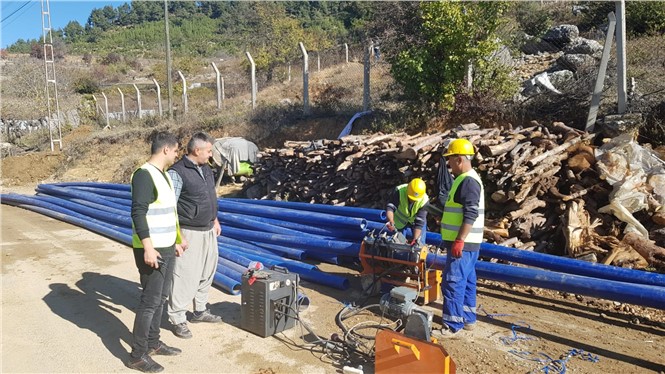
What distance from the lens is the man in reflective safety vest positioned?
4.27 m

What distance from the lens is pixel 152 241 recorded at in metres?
4.35

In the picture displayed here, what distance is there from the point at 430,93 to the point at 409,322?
8.63 m

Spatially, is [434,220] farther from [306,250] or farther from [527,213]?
[306,250]

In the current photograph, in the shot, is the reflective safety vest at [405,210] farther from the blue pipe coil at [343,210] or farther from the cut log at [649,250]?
the cut log at [649,250]

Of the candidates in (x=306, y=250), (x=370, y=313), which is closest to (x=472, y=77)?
(x=306, y=250)

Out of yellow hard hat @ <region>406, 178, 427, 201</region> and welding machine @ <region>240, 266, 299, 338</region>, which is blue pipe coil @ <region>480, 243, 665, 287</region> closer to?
yellow hard hat @ <region>406, 178, 427, 201</region>

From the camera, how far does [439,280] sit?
5898 mm

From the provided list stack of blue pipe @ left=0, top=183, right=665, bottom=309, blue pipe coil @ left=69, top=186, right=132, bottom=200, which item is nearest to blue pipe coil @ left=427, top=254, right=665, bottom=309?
stack of blue pipe @ left=0, top=183, right=665, bottom=309

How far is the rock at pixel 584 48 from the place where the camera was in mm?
13406

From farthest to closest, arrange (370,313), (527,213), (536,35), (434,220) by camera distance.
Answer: (536,35) < (434,220) < (527,213) < (370,313)

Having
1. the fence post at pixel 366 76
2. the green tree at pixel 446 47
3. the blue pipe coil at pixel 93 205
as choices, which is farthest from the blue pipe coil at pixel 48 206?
the fence post at pixel 366 76

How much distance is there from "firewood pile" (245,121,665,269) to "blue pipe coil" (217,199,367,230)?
145 cm

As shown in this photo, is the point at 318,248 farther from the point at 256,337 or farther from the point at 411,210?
the point at 256,337

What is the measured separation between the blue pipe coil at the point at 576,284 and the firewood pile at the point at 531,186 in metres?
1.57
